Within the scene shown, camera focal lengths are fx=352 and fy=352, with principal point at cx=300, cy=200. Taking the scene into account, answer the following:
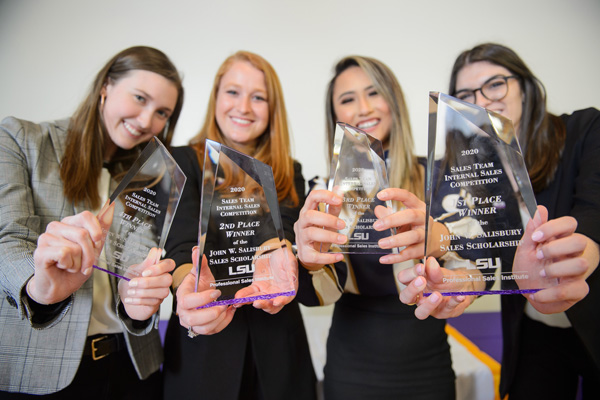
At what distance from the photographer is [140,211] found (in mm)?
770

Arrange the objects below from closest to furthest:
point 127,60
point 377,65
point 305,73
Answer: point 127,60 → point 377,65 → point 305,73

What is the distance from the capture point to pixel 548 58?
2473mm

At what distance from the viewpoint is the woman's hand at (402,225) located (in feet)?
2.48

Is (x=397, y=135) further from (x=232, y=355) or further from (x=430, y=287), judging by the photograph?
(x=232, y=355)

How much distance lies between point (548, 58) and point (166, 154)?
110 inches

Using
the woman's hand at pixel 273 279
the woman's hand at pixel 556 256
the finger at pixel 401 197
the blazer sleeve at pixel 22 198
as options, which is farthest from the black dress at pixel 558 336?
the blazer sleeve at pixel 22 198

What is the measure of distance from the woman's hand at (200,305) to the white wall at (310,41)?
5.65 feet

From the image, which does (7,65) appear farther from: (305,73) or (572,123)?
(572,123)

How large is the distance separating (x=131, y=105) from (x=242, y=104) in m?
0.34

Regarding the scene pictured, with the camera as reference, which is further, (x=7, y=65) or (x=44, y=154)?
(x=7, y=65)

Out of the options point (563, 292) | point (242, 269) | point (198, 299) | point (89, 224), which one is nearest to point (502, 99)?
point (563, 292)

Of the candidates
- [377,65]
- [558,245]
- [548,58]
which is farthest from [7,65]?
[548,58]

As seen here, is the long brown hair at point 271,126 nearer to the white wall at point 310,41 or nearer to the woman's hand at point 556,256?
the woman's hand at point 556,256

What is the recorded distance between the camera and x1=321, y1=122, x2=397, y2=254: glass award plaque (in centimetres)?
86
